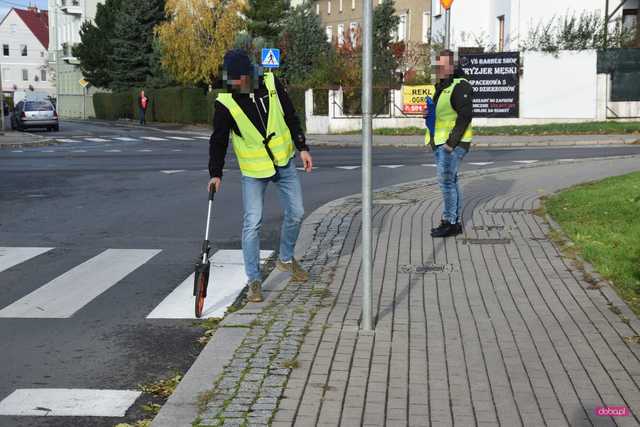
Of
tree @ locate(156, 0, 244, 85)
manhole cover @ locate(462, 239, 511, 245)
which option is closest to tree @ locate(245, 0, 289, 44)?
tree @ locate(156, 0, 244, 85)

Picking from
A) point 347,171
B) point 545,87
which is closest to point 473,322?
point 347,171

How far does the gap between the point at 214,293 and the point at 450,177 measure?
3363 mm

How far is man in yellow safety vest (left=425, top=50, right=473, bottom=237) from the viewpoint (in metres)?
10.3

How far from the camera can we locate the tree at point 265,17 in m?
57.3

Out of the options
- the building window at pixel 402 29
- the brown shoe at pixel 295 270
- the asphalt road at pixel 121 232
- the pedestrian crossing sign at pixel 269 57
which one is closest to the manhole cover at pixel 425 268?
the brown shoe at pixel 295 270

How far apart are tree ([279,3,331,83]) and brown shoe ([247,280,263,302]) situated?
161 ft

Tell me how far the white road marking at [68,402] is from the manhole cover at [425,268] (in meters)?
3.59

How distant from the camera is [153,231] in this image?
1187 cm

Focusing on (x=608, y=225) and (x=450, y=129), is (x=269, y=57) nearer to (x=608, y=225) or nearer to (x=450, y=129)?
(x=450, y=129)

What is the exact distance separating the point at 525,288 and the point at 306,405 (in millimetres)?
3322

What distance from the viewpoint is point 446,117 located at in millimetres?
10492

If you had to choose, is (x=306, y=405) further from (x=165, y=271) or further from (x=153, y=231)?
(x=153, y=231)

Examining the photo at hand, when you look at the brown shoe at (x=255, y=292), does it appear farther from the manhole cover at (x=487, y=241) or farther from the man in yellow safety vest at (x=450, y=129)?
the man in yellow safety vest at (x=450, y=129)

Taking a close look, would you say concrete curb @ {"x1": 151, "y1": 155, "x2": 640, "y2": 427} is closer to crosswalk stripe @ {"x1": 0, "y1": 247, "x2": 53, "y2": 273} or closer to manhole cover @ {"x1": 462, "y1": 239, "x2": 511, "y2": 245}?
manhole cover @ {"x1": 462, "y1": 239, "x2": 511, "y2": 245}
